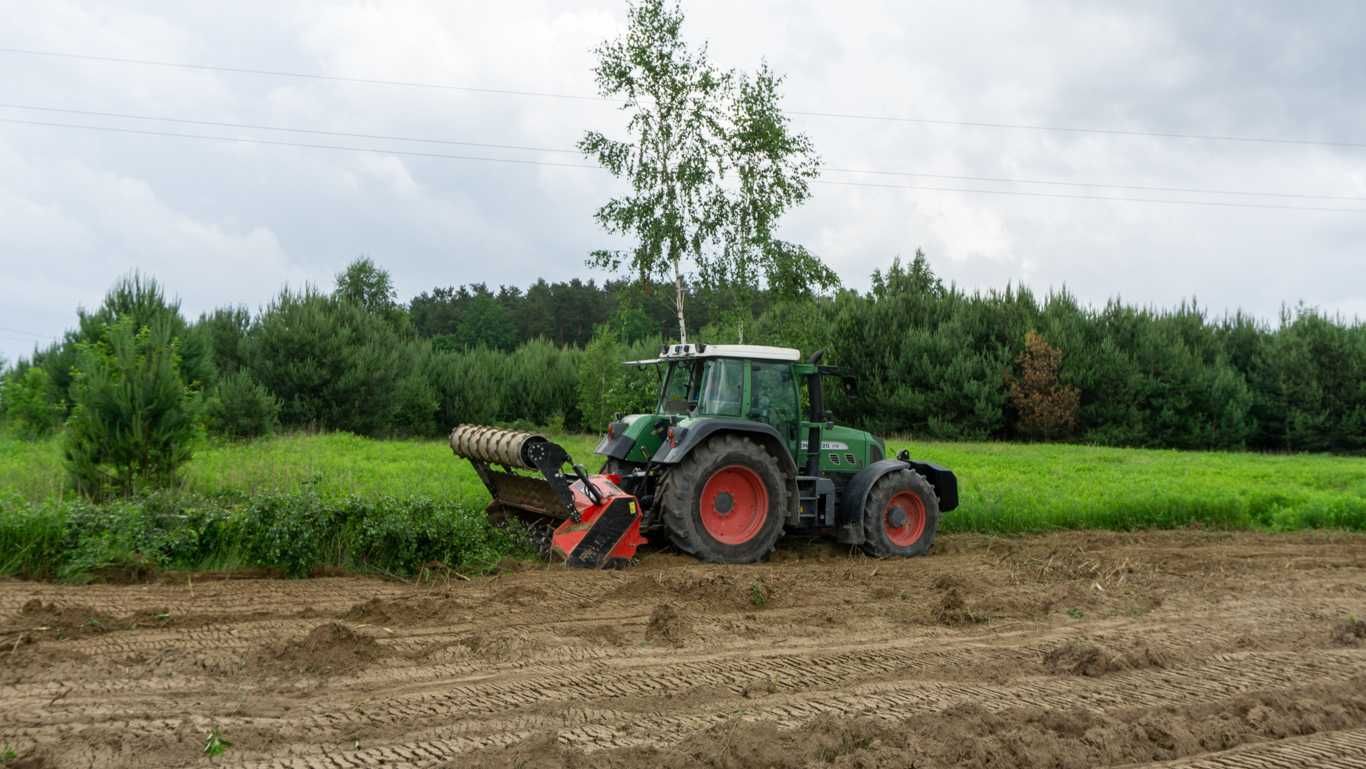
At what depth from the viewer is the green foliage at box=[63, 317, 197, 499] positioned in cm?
1066

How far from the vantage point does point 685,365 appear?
34.8 ft

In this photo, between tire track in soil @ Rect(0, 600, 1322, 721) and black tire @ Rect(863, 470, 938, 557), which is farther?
black tire @ Rect(863, 470, 938, 557)

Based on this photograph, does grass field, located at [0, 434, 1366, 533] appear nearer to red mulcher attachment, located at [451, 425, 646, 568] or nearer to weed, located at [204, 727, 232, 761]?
red mulcher attachment, located at [451, 425, 646, 568]

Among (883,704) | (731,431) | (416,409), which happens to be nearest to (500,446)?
(731,431)

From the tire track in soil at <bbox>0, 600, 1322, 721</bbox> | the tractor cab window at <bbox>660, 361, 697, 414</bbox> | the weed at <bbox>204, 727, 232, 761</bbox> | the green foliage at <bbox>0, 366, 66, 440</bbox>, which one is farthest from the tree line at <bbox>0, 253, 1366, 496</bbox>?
the weed at <bbox>204, 727, 232, 761</bbox>

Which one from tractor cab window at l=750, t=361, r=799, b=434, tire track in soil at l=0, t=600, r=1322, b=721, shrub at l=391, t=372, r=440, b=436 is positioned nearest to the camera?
tire track in soil at l=0, t=600, r=1322, b=721

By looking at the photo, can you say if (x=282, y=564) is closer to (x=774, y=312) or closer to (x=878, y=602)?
(x=878, y=602)

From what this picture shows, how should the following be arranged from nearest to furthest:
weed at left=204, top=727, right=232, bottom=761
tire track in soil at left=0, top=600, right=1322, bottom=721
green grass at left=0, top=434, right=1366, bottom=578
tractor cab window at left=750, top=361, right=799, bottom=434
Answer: weed at left=204, top=727, right=232, bottom=761, tire track in soil at left=0, top=600, right=1322, bottom=721, green grass at left=0, top=434, right=1366, bottom=578, tractor cab window at left=750, top=361, right=799, bottom=434

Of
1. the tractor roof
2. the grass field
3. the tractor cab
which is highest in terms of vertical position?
the tractor roof

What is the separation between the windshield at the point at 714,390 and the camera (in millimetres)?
9992

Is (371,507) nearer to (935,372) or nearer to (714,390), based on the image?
(714,390)

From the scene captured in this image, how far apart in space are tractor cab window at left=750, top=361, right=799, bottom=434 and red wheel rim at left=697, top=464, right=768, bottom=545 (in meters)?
0.65

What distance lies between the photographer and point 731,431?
31.9 feet

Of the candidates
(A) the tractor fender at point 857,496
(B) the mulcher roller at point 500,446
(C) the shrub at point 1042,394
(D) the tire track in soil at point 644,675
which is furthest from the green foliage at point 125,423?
(C) the shrub at point 1042,394
